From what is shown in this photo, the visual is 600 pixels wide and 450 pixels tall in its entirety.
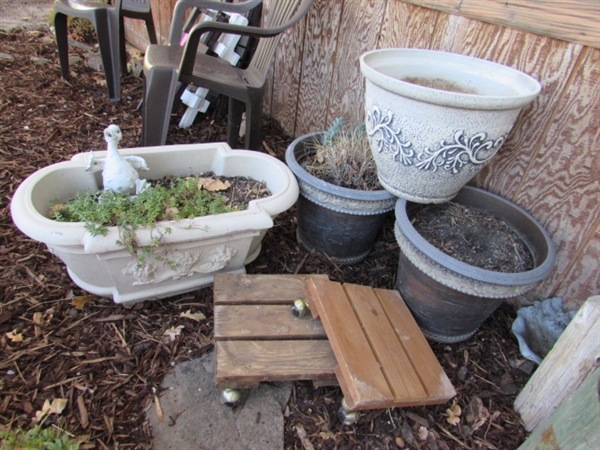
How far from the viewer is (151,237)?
1412 millimetres

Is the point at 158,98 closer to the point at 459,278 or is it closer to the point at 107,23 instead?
the point at 107,23

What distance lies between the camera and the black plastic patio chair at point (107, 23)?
9.34 ft

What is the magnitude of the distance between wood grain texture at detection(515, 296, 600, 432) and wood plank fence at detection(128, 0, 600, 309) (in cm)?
44

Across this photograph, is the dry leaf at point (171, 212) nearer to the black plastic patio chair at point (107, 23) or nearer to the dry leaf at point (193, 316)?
the dry leaf at point (193, 316)

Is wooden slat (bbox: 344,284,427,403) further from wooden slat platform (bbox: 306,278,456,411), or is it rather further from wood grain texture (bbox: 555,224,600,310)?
wood grain texture (bbox: 555,224,600,310)

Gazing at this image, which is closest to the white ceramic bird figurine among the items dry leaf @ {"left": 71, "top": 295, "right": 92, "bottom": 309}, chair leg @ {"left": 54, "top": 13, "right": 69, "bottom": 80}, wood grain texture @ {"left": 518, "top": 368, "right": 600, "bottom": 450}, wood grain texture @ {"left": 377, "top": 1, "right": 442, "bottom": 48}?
dry leaf @ {"left": 71, "top": 295, "right": 92, "bottom": 309}

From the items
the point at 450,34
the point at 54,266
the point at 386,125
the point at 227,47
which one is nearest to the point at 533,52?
the point at 450,34

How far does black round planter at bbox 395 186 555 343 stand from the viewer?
142cm

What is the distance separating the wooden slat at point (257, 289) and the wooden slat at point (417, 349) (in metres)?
0.36

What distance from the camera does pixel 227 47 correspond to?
8.54 ft

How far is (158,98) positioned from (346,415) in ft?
5.72

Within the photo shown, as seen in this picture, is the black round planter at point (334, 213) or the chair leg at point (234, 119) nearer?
the black round planter at point (334, 213)

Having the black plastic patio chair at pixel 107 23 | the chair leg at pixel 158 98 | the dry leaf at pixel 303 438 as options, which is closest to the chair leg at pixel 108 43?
the black plastic patio chair at pixel 107 23

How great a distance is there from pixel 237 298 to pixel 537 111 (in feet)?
4.50
